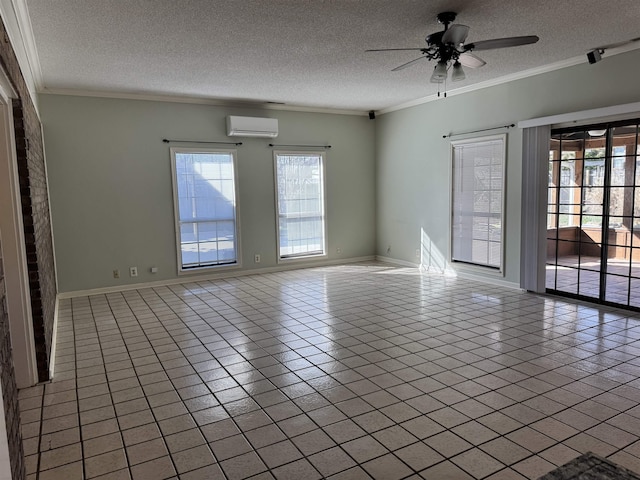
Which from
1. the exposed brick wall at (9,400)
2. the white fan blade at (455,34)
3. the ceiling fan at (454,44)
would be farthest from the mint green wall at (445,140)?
the exposed brick wall at (9,400)

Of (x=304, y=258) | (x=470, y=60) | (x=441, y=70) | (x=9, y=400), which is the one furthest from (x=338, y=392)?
(x=304, y=258)

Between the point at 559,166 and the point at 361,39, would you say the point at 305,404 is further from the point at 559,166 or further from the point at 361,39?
the point at 559,166

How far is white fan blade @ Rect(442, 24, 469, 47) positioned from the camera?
3.34 m

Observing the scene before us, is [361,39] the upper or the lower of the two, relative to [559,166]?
upper

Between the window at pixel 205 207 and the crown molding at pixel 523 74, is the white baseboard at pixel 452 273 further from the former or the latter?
the window at pixel 205 207

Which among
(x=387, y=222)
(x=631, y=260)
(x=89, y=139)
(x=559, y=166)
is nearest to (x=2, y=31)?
(x=89, y=139)

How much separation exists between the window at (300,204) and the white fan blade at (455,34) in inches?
157

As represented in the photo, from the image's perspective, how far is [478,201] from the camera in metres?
6.10

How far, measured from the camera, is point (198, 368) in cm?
339

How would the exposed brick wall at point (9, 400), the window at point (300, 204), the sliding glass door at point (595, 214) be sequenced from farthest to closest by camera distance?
1. the window at point (300, 204)
2. the sliding glass door at point (595, 214)
3. the exposed brick wall at point (9, 400)

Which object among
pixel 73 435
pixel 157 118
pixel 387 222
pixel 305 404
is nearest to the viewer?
pixel 73 435

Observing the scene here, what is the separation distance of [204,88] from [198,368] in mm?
3796

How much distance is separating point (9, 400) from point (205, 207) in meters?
5.01

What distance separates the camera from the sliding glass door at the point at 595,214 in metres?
4.54
